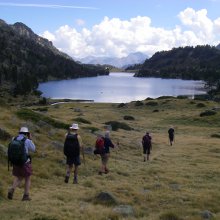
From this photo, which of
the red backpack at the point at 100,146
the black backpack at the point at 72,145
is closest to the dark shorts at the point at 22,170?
the black backpack at the point at 72,145

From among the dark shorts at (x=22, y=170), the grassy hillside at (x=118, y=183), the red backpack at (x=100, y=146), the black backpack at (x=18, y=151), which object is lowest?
the grassy hillside at (x=118, y=183)

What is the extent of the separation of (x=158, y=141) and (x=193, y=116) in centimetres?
2999

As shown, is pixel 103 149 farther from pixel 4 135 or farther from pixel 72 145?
pixel 4 135

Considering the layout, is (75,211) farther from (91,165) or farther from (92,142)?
(92,142)

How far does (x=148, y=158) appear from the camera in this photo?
3034 centimetres

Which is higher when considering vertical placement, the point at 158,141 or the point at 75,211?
the point at 75,211

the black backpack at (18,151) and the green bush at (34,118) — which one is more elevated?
the black backpack at (18,151)

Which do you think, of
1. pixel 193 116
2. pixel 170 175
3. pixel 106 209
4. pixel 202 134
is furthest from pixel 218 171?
pixel 193 116

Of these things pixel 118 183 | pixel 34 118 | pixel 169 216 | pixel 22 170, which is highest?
pixel 22 170

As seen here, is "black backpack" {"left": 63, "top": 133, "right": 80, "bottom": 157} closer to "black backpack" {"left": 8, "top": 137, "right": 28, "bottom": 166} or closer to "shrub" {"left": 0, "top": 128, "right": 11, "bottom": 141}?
"black backpack" {"left": 8, "top": 137, "right": 28, "bottom": 166}

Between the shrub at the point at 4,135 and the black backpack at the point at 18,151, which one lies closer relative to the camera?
the black backpack at the point at 18,151

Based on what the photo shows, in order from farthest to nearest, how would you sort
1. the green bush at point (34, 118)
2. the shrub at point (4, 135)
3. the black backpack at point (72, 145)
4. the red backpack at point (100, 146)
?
the green bush at point (34, 118) < the shrub at point (4, 135) < the red backpack at point (100, 146) < the black backpack at point (72, 145)

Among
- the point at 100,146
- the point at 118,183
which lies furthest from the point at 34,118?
the point at 118,183

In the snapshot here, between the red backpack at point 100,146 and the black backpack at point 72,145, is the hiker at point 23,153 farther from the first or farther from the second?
the red backpack at point 100,146
